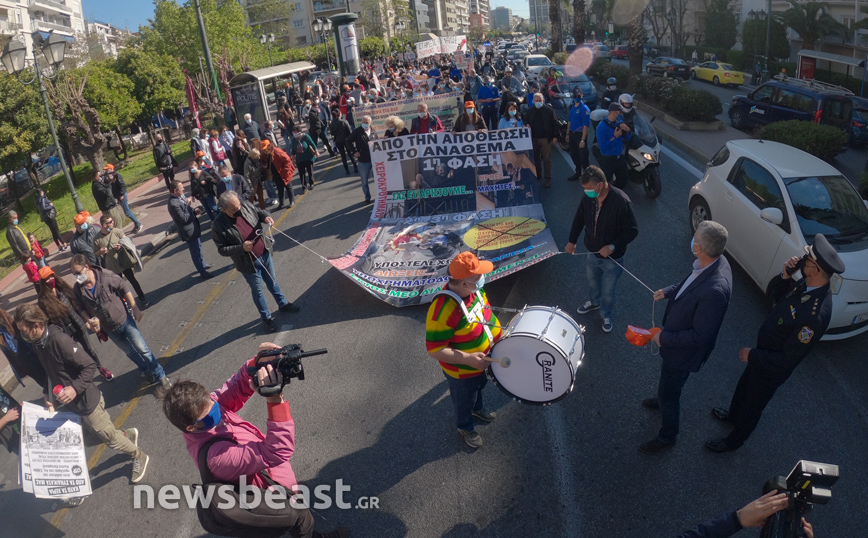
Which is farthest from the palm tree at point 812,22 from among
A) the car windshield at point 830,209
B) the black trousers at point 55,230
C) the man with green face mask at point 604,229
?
the black trousers at point 55,230

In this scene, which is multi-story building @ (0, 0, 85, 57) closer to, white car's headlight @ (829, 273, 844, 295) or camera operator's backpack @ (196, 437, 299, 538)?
camera operator's backpack @ (196, 437, 299, 538)

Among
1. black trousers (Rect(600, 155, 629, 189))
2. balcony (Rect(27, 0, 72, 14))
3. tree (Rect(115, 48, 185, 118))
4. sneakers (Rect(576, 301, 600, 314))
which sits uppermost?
balcony (Rect(27, 0, 72, 14))

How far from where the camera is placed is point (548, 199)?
11.0 m

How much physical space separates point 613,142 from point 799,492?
7788 millimetres

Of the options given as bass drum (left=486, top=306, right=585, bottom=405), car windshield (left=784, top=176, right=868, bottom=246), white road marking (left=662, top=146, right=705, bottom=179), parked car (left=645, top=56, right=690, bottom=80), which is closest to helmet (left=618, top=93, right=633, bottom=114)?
white road marking (left=662, top=146, right=705, bottom=179)

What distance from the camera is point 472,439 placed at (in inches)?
190

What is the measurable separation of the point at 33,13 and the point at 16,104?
73.6 metres

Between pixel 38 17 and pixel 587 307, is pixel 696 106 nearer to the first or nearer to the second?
pixel 587 307

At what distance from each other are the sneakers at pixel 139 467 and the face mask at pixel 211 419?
256cm

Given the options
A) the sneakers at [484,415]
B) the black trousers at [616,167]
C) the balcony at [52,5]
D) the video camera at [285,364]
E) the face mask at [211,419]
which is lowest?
the sneakers at [484,415]

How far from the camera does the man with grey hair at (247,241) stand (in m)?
6.96

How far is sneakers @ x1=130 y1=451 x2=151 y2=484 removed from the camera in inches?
196

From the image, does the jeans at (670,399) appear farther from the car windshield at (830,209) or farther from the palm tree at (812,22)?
the palm tree at (812,22)

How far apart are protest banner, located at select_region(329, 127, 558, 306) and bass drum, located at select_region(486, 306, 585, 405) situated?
13.0ft
